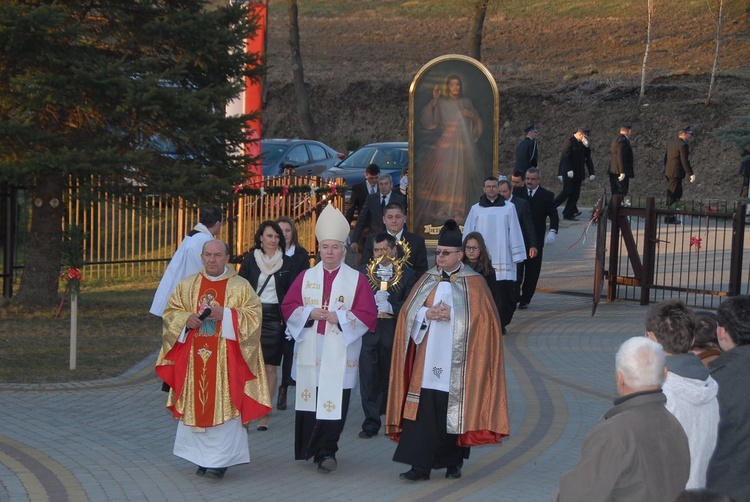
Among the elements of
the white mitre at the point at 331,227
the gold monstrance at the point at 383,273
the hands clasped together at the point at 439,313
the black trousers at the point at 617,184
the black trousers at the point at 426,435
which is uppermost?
the black trousers at the point at 617,184

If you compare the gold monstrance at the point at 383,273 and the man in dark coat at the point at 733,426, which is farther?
the gold monstrance at the point at 383,273

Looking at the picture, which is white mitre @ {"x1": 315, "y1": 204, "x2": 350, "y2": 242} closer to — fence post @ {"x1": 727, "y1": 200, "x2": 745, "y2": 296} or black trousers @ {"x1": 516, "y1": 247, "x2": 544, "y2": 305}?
black trousers @ {"x1": 516, "y1": 247, "x2": 544, "y2": 305}

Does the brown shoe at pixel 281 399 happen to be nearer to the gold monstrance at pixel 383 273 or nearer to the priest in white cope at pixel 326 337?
the gold monstrance at pixel 383 273

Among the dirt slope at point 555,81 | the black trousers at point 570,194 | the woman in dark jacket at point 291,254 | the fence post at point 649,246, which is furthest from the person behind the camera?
the dirt slope at point 555,81

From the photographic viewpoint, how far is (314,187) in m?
→ 17.9

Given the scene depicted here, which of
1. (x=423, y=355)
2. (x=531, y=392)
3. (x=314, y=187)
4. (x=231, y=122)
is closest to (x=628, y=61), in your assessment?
(x=314, y=187)

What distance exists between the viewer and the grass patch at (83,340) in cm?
1099

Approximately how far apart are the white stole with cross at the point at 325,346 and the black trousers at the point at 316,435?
0.25 ft

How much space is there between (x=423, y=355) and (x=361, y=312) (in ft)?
2.00

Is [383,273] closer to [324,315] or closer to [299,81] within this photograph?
[324,315]

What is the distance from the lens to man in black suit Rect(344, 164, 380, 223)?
16781 millimetres

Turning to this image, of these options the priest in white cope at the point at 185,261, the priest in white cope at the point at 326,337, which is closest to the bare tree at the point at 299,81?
the priest in white cope at the point at 185,261

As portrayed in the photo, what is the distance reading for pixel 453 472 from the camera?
7703mm

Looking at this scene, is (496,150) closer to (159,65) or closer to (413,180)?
(413,180)
